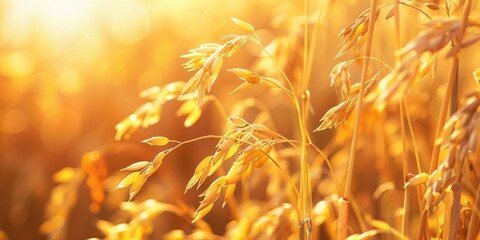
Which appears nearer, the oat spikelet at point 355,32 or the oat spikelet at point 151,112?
the oat spikelet at point 355,32

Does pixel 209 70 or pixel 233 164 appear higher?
pixel 209 70

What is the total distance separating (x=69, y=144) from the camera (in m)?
2.60

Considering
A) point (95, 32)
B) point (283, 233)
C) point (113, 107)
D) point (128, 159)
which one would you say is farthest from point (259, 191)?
point (283, 233)

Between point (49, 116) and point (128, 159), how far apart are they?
335 mm

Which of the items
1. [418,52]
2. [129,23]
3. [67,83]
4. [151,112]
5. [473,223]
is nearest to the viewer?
[418,52]

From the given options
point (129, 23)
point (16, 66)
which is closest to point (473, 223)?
point (16, 66)

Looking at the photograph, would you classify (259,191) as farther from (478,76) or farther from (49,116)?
(478,76)

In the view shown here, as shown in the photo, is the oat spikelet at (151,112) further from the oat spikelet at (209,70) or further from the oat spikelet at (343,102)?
the oat spikelet at (343,102)

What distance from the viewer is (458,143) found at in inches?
28.6

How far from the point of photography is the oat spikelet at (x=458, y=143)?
72 centimetres

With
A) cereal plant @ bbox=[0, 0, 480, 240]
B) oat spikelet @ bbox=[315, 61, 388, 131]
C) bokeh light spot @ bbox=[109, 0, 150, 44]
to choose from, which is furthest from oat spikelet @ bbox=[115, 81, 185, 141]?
bokeh light spot @ bbox=[109, 0, 150, 44]

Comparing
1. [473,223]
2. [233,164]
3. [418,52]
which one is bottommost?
[473,223]

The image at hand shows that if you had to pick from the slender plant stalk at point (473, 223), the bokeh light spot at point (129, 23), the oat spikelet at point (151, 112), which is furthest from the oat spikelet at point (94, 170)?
the bokeh light spot at point (129, 23)

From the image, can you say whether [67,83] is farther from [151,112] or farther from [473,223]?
[473,223]
